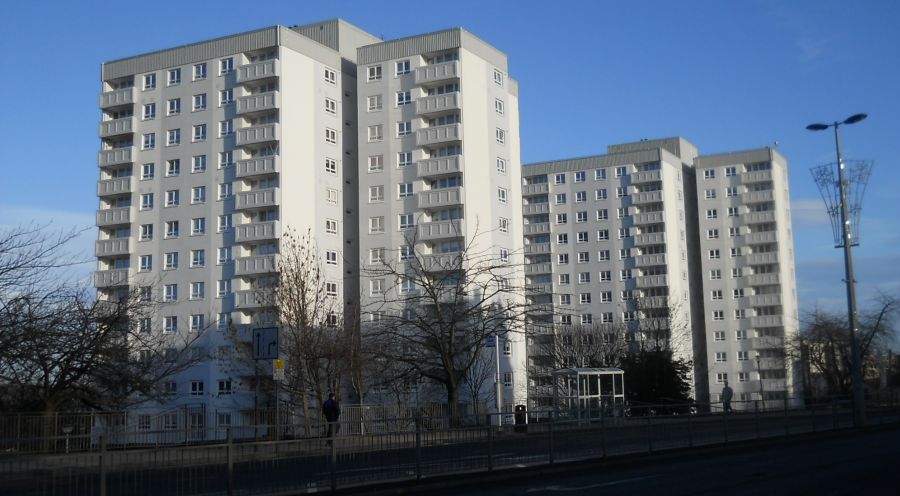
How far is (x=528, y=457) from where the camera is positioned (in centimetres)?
2252

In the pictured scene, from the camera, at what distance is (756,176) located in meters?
114

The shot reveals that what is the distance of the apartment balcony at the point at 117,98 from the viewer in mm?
76500

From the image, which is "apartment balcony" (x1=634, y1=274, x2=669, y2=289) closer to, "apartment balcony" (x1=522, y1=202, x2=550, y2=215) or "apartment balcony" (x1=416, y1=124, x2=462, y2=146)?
"apartment balcony" (x1=522, y1=202, x2=550, y2=215)

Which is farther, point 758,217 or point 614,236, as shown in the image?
point 758,217

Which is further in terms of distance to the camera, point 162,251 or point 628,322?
point 628,322

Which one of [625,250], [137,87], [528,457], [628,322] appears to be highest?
[137,87]

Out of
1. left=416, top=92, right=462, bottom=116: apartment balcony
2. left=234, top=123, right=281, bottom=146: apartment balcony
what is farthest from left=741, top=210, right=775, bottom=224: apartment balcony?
left=234, top=123, right=281, bottom=146: apartment balcony

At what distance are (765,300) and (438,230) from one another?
181ft

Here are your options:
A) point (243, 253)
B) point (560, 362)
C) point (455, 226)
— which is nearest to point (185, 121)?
point (243, 253)

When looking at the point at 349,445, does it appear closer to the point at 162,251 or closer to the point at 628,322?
the point at 162,251

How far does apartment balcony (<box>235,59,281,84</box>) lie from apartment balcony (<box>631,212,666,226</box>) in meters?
51.8

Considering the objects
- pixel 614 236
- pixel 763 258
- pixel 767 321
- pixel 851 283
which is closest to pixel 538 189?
pixel 614 236

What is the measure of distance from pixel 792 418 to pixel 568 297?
260 ft

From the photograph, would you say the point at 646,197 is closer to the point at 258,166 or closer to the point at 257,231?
the point at 258,166
